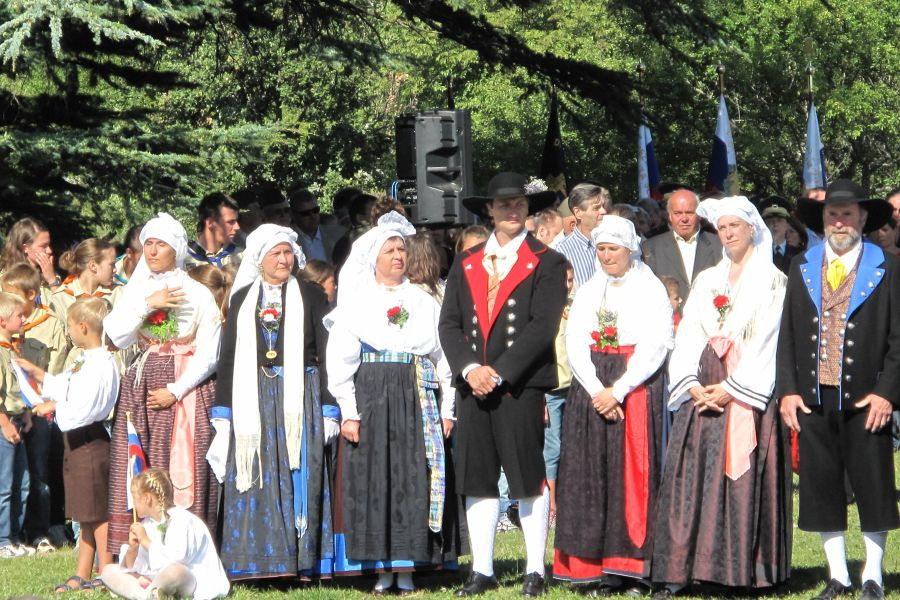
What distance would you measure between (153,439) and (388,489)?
1377mm

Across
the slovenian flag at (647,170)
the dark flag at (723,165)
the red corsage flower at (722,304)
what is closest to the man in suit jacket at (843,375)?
the red corsage flower at (722,304)

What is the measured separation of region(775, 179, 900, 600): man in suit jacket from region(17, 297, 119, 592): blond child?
3.69 meters

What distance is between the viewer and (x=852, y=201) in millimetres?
7098

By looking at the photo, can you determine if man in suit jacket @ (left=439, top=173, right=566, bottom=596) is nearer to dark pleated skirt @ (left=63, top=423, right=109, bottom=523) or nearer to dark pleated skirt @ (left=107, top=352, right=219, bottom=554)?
dark pleated skirt @ (left=107, top=352, right=219, bottom=554)

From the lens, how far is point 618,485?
7.52 m

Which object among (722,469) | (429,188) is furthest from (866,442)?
(429,188)

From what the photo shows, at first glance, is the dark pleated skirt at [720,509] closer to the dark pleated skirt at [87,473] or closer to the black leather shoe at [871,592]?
the black leather shoe at [871,592]

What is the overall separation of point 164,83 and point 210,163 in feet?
6.52

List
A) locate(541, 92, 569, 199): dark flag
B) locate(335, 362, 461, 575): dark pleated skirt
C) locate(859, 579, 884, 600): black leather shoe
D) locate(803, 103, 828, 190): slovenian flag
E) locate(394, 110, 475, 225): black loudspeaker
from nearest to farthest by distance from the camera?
locate(859, 579, 884, 600): black leather shoe, locate(335, 362, 461, 575): dark pleated skirt, locate(394, 110, 475, 225): black loudspeaker, locate(803, 103, 828, 190): slovenian flag, locate(541, 92, 569, 199): dark flag

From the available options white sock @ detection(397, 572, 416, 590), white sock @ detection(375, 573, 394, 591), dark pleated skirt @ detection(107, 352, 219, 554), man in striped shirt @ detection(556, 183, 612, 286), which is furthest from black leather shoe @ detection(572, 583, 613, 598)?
man in striped shirt @ detection(556, 183, 612, 286)

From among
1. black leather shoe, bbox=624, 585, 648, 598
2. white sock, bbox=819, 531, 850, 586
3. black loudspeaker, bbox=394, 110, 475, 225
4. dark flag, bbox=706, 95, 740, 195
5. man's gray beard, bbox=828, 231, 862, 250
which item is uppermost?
dark flag, bbox=706, 95, 740, 195

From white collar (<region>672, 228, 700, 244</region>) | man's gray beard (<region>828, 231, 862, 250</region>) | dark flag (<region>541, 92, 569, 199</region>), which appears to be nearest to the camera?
man's gray beard (<region>828, 231, 862, 250</region>)

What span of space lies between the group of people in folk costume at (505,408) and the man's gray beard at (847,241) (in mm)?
11

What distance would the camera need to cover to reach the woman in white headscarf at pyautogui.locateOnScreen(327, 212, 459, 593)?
7.78m
